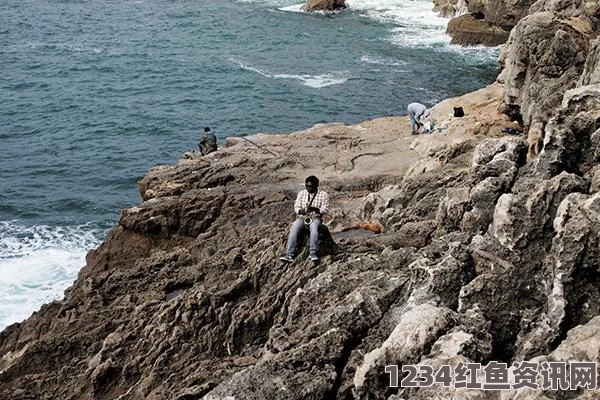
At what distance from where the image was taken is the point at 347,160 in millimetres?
28047

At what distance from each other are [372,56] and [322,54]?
4.06 m

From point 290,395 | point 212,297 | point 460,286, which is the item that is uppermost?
point 460,286

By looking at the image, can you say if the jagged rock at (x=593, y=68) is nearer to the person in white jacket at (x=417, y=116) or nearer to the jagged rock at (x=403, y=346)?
the person in white jacket at (x=417, y=116)

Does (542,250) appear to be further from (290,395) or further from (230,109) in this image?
(230,109)

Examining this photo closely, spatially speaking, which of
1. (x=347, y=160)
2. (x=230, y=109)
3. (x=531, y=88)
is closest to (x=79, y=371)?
(x=347, y=160)

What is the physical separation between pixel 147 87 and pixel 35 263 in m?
25.8

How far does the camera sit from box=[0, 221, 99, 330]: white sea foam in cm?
2619

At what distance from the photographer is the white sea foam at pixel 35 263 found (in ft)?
85.9

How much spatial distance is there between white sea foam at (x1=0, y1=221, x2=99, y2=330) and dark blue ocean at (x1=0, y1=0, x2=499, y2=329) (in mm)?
79

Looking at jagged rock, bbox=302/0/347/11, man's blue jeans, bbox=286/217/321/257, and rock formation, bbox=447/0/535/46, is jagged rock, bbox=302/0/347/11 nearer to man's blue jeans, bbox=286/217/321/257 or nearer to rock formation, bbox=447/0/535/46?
rock formation, bbox=447/0/535/46

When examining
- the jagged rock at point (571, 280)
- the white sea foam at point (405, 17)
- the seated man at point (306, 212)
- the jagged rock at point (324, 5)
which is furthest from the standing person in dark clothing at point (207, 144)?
the jagged rock at point (324, 5)

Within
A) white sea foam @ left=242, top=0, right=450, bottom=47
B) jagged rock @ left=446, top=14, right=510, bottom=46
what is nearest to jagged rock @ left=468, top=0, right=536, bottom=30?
jagged rock @ left=446, top=14, right=510, bottom=46

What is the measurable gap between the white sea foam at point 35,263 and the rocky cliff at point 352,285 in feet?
10.9

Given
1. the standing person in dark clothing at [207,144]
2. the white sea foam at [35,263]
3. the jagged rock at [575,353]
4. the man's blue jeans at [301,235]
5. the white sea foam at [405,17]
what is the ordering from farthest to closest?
the white sea foam at [405,17] → the standing person in dark clothing at [207,144] → the white sea foam at [35,263] → the man's blue jeans at [301,235] → the jagged rock at [575,353]
